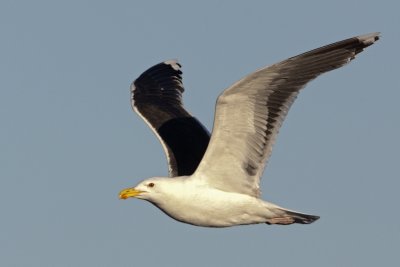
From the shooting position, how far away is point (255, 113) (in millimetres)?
19359

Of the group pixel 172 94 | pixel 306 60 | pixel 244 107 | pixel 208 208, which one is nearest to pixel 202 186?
pixel 208 208

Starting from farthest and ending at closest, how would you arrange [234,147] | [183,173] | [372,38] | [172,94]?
[172,94], [183,173], [234,147], [372,38]

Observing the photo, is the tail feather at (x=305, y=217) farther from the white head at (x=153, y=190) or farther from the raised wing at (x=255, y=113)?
the white head at (x=153, y=190)

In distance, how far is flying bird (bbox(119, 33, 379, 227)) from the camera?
18797 millimetres

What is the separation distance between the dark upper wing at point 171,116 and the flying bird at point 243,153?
0.96m

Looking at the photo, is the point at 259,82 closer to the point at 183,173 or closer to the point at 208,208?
the point at 208,208

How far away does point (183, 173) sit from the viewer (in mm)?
22266

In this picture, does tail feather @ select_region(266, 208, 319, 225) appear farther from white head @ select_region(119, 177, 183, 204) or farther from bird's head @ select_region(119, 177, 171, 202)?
bird's head @ select_region(119, 177, 171, 202)

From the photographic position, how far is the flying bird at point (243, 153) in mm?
18797

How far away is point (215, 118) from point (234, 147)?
957mm

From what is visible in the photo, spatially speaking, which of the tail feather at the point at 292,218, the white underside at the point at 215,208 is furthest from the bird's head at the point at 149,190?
the tail feather at the point at 292,218

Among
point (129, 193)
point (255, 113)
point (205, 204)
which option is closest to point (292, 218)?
point (205, 204)

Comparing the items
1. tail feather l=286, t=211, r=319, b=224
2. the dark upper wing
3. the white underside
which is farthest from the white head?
tail feather l=286, t=211, r=319, b=224

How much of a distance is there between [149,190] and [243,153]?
1951mm
